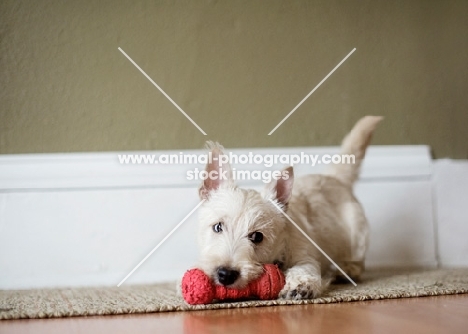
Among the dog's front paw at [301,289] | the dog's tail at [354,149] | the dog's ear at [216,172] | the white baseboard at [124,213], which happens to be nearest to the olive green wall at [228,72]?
the white baseboard at [124,213]

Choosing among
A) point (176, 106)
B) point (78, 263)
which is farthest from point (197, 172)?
point (78, 263)

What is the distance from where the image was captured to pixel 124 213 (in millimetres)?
2475

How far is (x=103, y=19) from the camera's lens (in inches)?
100

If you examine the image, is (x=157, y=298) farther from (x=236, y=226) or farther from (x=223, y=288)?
(x=236, y=226)

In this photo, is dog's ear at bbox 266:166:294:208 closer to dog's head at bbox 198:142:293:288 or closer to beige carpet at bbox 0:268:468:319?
dog's head at bbox 198:142:293:288

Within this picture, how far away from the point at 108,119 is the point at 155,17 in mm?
Answer: 546

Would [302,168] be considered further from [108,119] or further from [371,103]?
[108,119]

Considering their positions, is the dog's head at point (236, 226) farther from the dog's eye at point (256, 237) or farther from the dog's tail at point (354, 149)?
the dog's tail at point (354, 149)

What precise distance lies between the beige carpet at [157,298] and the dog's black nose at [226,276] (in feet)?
0.24

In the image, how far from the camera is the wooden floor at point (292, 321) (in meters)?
1.11

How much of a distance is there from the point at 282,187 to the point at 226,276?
1.53ft

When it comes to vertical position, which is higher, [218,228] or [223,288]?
[218,228]

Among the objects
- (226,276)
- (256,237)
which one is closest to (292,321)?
(226,276)

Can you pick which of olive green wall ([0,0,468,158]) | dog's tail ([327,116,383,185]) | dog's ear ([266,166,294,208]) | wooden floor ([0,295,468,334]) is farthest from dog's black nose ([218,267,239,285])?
olive green wall ([0,0,468,158])
